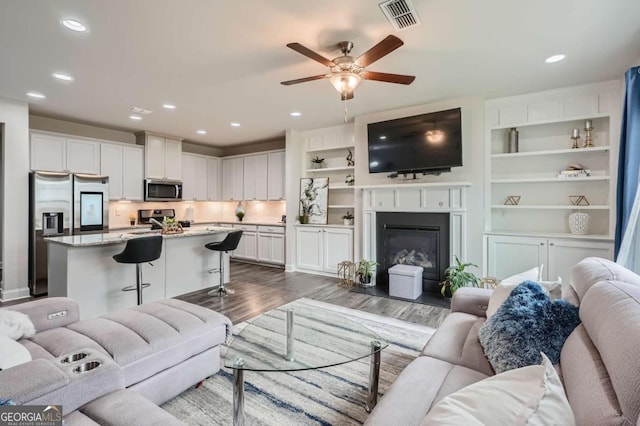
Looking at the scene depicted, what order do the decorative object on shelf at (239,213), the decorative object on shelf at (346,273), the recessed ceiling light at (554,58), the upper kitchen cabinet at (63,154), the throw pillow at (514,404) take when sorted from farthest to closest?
the decorative object on shelf at (239,213)
the decorative object on shelf at (346,273)
the upper kitchen cabinet at (63,154)
the recessed ceiling light at (554,58)
the throw pillow at (514,404)

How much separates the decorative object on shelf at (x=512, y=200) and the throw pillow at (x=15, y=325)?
5.06m

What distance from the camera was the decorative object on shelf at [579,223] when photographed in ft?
12.2

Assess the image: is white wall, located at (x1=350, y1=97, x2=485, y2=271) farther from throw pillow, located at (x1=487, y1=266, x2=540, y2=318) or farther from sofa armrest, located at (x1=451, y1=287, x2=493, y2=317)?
throw pillow, located at (x1=487, y1=266, x2=540, y2=318)

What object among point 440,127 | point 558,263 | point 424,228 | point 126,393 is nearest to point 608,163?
point 558,263

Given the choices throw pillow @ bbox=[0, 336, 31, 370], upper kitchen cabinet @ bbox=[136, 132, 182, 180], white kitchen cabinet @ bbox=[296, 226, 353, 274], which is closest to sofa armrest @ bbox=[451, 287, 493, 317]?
throw pillow @ bbox=[0, 336, 31, 370]

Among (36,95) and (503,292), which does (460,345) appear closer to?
(503,292)

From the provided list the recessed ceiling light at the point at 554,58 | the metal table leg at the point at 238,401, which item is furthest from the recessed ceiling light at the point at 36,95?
the recessed ceiling light at the point at 554,58

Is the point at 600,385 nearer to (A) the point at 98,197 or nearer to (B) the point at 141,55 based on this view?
(B) the point at 141,55

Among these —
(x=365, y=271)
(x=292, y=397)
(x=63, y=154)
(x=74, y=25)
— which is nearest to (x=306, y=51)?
(x=74, y=25)

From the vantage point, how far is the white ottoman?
4.18 m

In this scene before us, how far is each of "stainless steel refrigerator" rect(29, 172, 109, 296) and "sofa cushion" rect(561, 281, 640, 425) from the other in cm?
556

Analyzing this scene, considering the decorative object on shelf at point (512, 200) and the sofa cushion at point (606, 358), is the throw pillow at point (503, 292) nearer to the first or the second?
the sofa cushion at point (606, 358)

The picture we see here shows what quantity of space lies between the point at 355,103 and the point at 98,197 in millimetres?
4461

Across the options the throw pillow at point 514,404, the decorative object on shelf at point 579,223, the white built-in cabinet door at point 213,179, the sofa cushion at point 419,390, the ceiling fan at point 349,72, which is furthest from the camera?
the white built-in cabinet door at point 213,179
